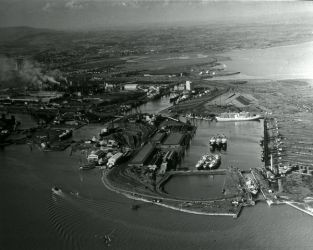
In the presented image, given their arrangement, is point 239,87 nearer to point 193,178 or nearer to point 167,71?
point 167,71

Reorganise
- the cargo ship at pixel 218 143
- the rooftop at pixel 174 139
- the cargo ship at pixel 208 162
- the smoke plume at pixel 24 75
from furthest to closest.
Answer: the smoke plume at pixel 24 75
the rooftop at pixel 174 139
the cargo ship at pixel 218 143
the cargo ship at pixel 208 162

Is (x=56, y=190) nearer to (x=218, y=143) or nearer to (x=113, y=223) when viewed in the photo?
(x=113, y=223)

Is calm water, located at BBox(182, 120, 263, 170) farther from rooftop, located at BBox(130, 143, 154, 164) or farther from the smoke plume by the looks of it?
the smoke plume

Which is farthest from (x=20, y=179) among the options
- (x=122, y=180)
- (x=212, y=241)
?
(x=212, y=241)

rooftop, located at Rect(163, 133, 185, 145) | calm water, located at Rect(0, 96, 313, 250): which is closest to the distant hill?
rooftop, located at Rect(163, 133, 185, 145)

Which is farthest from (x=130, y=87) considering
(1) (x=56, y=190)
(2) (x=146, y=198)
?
(2) (x=146, y=198)

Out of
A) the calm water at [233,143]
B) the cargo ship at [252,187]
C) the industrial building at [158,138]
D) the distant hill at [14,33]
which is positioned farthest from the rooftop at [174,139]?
the distant hill at [14,33]

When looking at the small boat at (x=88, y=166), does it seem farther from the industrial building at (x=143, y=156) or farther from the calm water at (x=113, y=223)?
the industrial building at (x=143, y=156)

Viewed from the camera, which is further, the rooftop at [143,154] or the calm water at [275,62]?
the calm water at [275,62]
